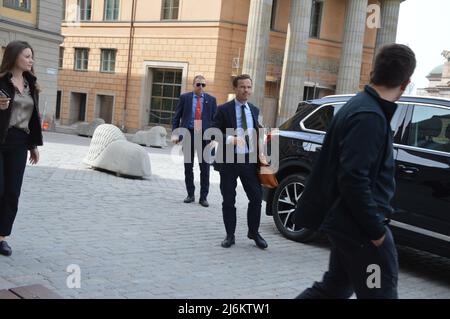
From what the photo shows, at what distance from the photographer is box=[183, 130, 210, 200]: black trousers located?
28.9 feet

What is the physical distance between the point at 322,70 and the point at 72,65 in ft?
59.3

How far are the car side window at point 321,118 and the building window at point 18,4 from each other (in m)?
23.7

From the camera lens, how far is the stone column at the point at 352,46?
33531 millimetres

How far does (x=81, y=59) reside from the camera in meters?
38.0

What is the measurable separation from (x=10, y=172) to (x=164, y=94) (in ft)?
97.7

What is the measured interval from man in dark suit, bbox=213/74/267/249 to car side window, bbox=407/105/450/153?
178 centimetres

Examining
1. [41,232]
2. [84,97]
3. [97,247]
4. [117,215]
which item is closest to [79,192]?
[117,215]

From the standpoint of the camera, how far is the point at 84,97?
1529 inches

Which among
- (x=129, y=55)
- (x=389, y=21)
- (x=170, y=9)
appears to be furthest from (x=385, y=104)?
(x=389, y=21)

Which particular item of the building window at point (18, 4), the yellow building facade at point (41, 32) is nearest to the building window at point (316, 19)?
the yellow building facade at point (41, 32)

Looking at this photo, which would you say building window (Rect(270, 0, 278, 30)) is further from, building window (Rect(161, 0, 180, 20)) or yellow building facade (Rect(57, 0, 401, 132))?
building window (Rect(161, 0, 180, 20))

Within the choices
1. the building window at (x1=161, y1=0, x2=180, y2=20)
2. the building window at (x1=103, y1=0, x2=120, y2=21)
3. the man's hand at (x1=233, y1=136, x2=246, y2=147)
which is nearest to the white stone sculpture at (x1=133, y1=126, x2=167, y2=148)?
the building window at (x1=161, y1=0, x2=180, y2=20)
